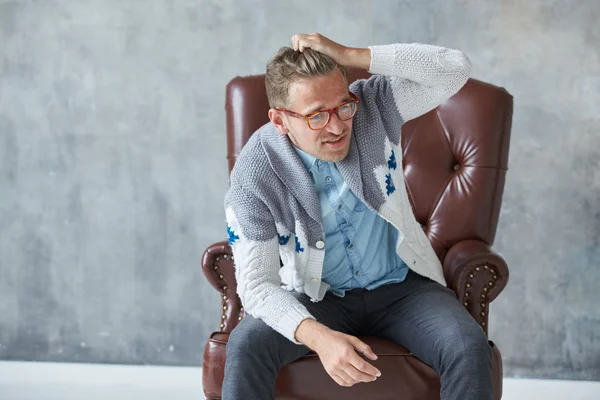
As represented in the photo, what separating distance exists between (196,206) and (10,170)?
2.40 feet

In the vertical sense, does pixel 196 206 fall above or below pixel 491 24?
below

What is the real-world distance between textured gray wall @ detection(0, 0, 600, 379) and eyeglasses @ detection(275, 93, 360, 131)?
3.32 feet

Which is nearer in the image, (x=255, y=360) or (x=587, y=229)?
(x=255, y=360)

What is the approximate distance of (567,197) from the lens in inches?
114

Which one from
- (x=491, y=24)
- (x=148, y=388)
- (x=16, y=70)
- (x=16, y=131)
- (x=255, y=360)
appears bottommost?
(x=148, y=388)

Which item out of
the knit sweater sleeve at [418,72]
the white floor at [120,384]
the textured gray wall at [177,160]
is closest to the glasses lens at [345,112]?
the knit sweater sleeve at [418,72]

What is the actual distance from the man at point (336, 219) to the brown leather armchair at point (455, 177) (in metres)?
0.12

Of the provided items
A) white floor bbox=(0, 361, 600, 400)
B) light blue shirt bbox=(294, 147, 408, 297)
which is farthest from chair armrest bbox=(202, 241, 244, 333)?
white floor bbox=(0, 361, 600, 400)

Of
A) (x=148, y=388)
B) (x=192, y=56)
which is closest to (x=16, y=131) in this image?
(x=192, y=56)

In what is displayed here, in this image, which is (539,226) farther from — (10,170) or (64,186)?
(10,170)

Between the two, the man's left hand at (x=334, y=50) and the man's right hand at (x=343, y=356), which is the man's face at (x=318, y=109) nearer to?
the man's left hand at (x=334, y=50)

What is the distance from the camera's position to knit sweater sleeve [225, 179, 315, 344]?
185cm

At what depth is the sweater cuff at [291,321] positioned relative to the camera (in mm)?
1793

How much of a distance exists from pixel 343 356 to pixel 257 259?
1.24ft
